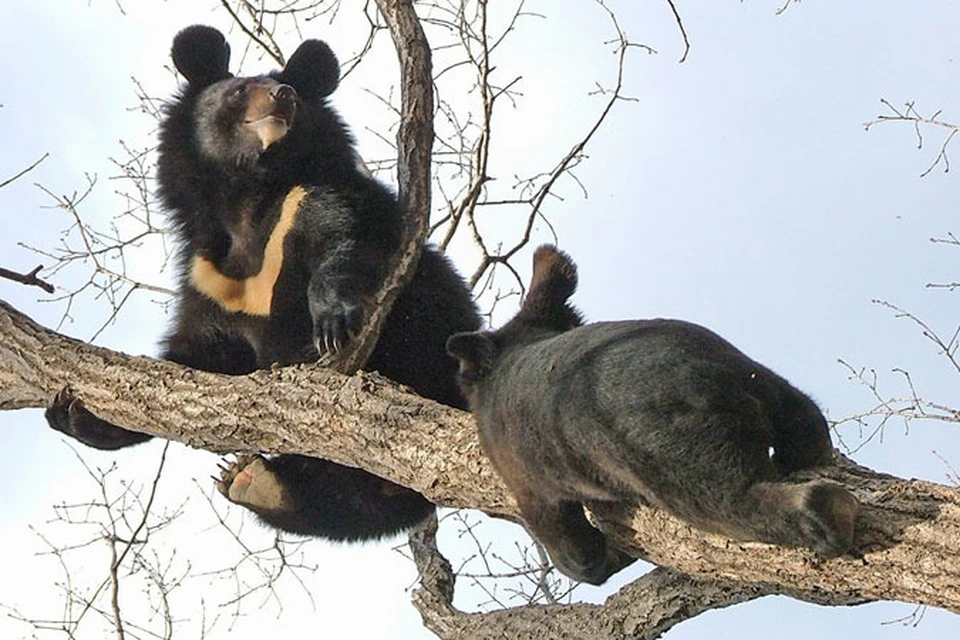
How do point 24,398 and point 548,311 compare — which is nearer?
point 548,311

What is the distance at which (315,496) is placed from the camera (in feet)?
16.4

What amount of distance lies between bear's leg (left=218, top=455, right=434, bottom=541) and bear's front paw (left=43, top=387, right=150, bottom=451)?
47 cm

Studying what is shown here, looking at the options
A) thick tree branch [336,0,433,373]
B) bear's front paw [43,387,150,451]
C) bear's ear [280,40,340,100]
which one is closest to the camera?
thick tree branch [336,0,433,373]

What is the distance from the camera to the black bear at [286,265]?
190 inches

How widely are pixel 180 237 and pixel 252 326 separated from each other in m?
0.81

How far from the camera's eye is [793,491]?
2.41 meters

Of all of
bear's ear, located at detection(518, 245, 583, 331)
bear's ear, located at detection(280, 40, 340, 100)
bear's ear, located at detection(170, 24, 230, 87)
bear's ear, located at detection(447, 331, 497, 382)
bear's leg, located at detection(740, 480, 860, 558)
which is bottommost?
bear's leg, located at detection(740, 480, 860, 558)

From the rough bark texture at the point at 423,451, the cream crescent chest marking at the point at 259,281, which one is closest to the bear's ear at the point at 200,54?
the cream crescent chest marking at the point at 259,281

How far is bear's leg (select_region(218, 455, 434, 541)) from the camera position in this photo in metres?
4.89

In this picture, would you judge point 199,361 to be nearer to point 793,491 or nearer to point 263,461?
point 263,461

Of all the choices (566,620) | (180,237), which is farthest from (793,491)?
(180,237)

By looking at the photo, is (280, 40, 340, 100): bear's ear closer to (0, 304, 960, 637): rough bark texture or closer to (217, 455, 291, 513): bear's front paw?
(0, 304, 960, 637): rough bark texture

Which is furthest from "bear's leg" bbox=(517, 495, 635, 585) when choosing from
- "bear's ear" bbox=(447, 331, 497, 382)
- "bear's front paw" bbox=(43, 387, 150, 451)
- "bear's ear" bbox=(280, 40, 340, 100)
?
"bear's ear" bbox=(280, 40, 340, 100)

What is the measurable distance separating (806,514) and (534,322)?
1332 mm
